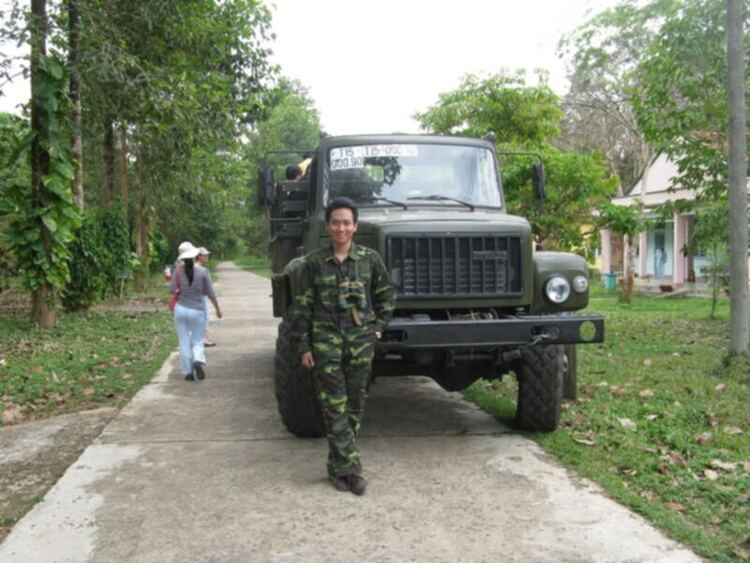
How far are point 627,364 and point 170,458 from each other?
611cm

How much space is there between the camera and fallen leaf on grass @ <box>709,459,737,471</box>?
18.0ft

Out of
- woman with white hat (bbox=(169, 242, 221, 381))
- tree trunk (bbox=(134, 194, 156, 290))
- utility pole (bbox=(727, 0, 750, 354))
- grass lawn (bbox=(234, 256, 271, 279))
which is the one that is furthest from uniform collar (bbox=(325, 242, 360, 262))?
grass lawn (bbox=(234, 256, 271, 279))

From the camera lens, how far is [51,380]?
9000 mm

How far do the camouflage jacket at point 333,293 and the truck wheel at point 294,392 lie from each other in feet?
2.54

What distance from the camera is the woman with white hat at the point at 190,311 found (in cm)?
908

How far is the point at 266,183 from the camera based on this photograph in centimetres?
723

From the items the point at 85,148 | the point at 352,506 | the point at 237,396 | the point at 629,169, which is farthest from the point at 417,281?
the point at 629,169

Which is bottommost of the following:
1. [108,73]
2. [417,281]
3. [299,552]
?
[299,552]

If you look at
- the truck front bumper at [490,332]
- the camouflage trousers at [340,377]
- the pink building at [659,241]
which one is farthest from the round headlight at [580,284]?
the pink building at [659,241]

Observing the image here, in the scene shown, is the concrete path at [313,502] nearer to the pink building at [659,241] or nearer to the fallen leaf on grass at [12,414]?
the fallen leaf on grass at [12,414]

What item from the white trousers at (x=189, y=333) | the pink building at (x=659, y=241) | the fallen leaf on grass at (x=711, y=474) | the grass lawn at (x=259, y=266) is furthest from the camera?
the grass lawn at (x=259, y=266)

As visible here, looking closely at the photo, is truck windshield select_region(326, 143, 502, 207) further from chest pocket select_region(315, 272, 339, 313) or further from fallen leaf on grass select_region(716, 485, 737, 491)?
fallen leaf on grass select_region(716, 485, 737, 491)

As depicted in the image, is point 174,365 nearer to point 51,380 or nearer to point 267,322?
point 51,380

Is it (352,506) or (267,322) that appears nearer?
(352,506)
